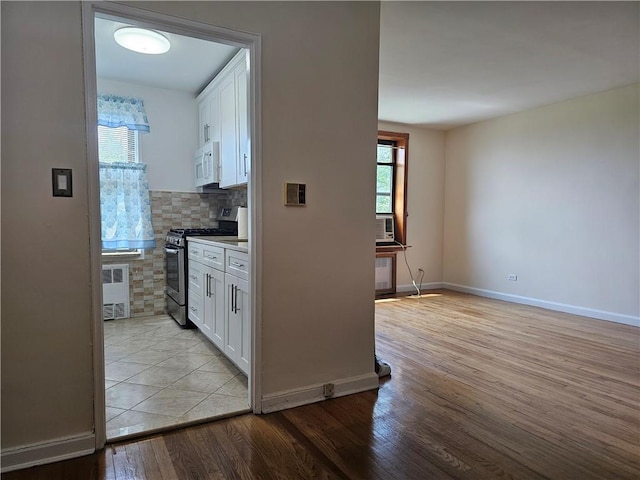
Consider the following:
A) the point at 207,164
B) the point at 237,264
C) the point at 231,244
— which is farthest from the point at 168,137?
the point at 237,264

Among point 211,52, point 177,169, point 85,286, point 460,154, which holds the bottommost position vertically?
point 85,286

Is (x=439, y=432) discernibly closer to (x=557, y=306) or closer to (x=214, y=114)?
(x=214, y=114)

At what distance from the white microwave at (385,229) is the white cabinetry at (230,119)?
2824 millimetres

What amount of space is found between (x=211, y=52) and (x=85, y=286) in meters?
2.53

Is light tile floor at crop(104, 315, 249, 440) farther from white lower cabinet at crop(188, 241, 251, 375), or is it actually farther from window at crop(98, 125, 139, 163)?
window at crop(98, 125, 139, 163)

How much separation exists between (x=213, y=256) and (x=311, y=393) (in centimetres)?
139

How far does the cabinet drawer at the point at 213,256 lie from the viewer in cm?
304

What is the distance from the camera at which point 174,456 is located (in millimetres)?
1873

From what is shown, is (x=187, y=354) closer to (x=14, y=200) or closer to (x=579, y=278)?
(x=14, y=200)

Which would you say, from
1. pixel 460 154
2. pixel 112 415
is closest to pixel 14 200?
pixel 112 415

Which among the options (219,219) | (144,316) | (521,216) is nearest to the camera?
(144,316)

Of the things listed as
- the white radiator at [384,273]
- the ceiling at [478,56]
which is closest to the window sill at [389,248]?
the white radiator at [384,273]

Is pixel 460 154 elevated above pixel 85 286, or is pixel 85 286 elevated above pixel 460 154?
pixel 460 154

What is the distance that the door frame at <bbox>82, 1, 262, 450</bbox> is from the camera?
1.85 m
